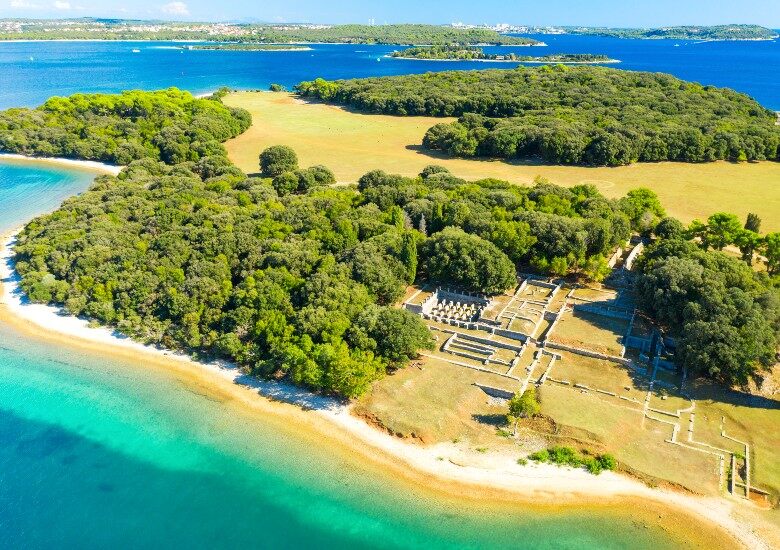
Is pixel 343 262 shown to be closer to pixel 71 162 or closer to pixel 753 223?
pixel 753 223

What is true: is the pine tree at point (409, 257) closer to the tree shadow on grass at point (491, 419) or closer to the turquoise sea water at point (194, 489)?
the tree shadow on grass at point (491, 419)

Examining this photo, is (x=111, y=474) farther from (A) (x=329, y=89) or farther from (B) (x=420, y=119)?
(A) (x=329, y=89)

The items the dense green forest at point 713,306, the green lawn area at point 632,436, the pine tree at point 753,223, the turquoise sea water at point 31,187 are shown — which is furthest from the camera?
the turquoise sea water at point 31,187

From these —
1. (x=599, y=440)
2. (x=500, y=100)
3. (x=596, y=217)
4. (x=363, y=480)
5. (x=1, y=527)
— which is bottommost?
(x=1, y=527)

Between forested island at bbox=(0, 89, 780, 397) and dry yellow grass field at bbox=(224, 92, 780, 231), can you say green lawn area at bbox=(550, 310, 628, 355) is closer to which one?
forested island at bbox=(0, 89, 780, 397)

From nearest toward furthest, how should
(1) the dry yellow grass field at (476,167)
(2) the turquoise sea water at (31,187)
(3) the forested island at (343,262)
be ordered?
(3) the forested island at (343,262), (2) the turquoise sea water at (31,187), (1) the dry yellow grass field at (476,167)

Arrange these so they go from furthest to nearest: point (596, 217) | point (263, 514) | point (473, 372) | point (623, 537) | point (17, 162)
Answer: point (17, 162) → point (596, 217) → point (473, 372) → point (263, 514) → point (623, 537)

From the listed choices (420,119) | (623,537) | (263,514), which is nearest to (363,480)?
(263,514)

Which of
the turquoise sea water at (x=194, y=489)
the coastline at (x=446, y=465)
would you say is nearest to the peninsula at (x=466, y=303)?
the coastline at (x=446, y=465)
